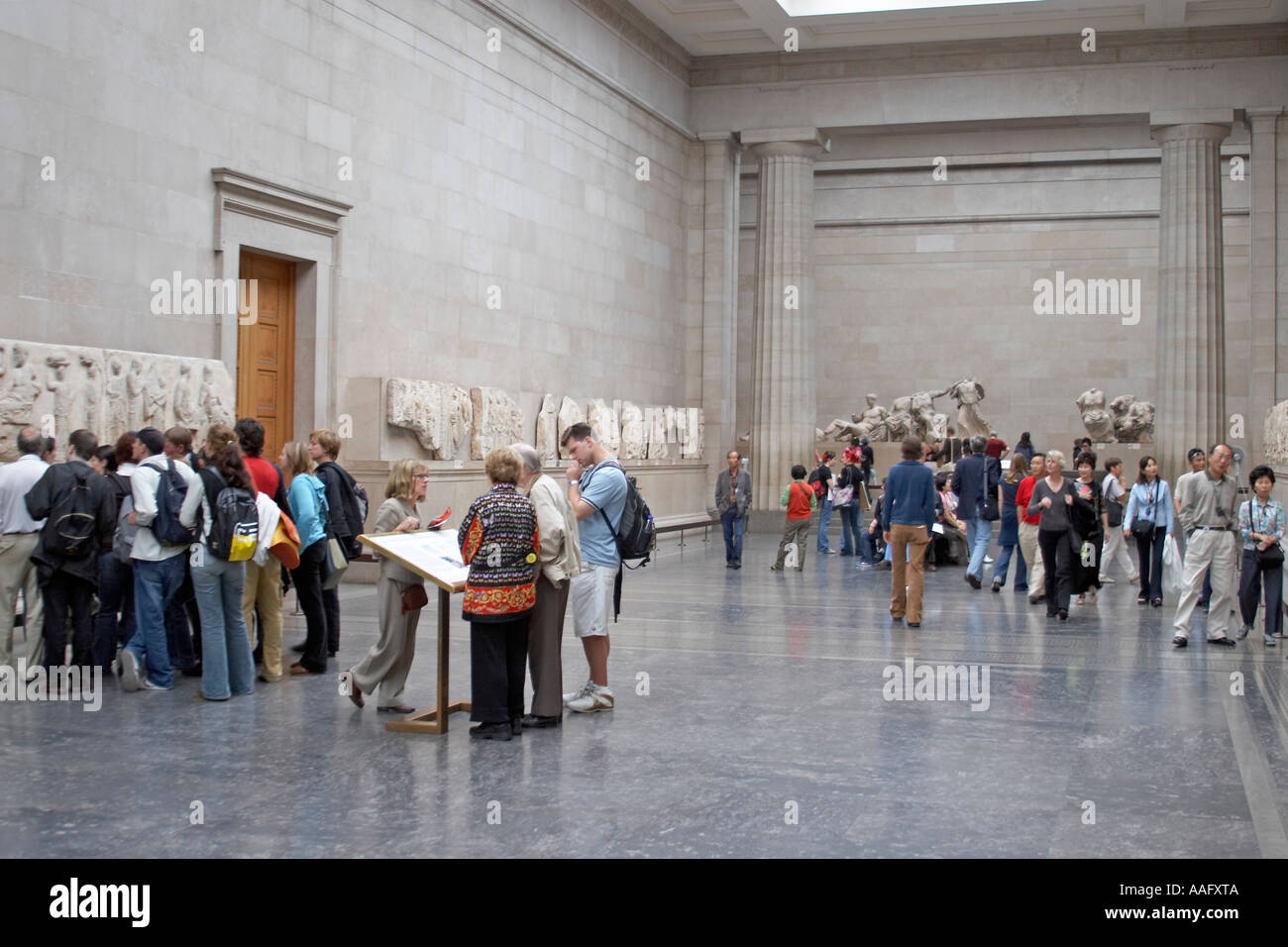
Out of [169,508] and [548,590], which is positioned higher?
[169,508]

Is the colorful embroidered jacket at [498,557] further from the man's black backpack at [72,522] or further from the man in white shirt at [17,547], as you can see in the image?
the man in white shirt at [17,547]

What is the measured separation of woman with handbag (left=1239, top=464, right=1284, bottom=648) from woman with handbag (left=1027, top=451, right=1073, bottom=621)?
1.77 m

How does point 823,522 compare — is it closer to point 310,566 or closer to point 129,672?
point 310,566

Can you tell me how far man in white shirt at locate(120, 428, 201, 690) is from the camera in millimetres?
8438

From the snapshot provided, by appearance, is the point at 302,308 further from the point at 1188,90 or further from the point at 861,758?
the point at 1188,90

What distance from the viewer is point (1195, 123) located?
24359mm

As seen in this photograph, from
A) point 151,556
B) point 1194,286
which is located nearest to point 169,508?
point 151,556

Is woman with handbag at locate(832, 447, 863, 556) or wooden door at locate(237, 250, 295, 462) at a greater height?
wooden door at locate(237, 250, 295, 462)

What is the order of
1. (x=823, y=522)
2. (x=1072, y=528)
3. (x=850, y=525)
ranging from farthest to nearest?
(x=823, y=522) → (x=850, y=525) → (x=1072, y=528)

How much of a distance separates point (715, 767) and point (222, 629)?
3.50 m

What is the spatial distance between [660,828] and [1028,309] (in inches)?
1165

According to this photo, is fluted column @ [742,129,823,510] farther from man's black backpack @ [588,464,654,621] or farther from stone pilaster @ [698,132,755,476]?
man's black backpack @ [588,464,654,621]

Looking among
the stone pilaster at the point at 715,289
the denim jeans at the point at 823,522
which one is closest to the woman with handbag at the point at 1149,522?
the denim jeans at the point at 823,522

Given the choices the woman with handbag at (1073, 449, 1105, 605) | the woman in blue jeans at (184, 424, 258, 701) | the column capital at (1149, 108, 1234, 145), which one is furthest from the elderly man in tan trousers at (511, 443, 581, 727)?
the column capital at (1149, 108, 1234, 145)
